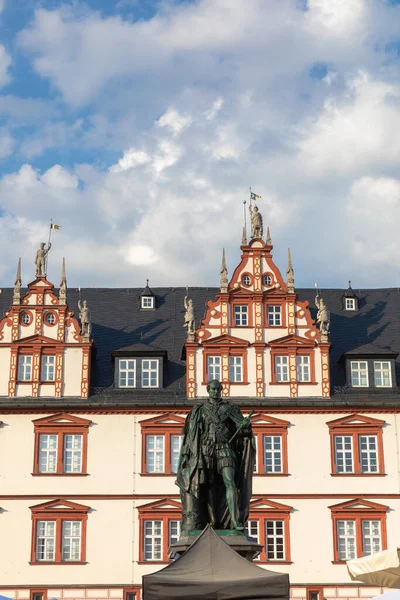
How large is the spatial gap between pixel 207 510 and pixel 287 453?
21.8 meters

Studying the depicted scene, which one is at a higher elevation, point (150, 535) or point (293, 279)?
point (293, 279)

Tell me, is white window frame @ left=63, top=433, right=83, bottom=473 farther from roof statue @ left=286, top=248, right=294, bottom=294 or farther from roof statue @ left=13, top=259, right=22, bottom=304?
roof statue @ left=286, top=248, right=294, bottom=294

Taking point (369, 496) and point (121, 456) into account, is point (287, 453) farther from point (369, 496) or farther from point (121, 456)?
point (121, 456)

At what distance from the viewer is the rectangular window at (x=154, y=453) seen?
36562 millimetres

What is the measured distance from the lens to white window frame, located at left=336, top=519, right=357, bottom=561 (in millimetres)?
35688

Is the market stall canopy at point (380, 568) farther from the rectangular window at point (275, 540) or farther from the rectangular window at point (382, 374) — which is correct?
the rectangular window at point (382, 374)

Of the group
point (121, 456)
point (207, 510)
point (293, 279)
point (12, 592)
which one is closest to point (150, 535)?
point (121, 456)

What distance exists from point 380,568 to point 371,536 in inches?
730

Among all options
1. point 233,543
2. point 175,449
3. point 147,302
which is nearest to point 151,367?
point 175,449

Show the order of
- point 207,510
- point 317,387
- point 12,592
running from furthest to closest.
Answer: point 317,387 < point 12,592 < point 207,510

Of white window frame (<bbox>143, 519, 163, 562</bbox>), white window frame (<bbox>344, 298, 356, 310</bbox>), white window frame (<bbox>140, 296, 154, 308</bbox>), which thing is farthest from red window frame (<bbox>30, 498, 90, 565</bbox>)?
white window frame (<bbox>344, 298, 356, 310</bbox>)

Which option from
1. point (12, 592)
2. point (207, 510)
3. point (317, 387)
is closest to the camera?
point (207, 510)

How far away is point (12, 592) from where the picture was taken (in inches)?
1379

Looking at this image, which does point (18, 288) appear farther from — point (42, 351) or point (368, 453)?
point (368, 453)
